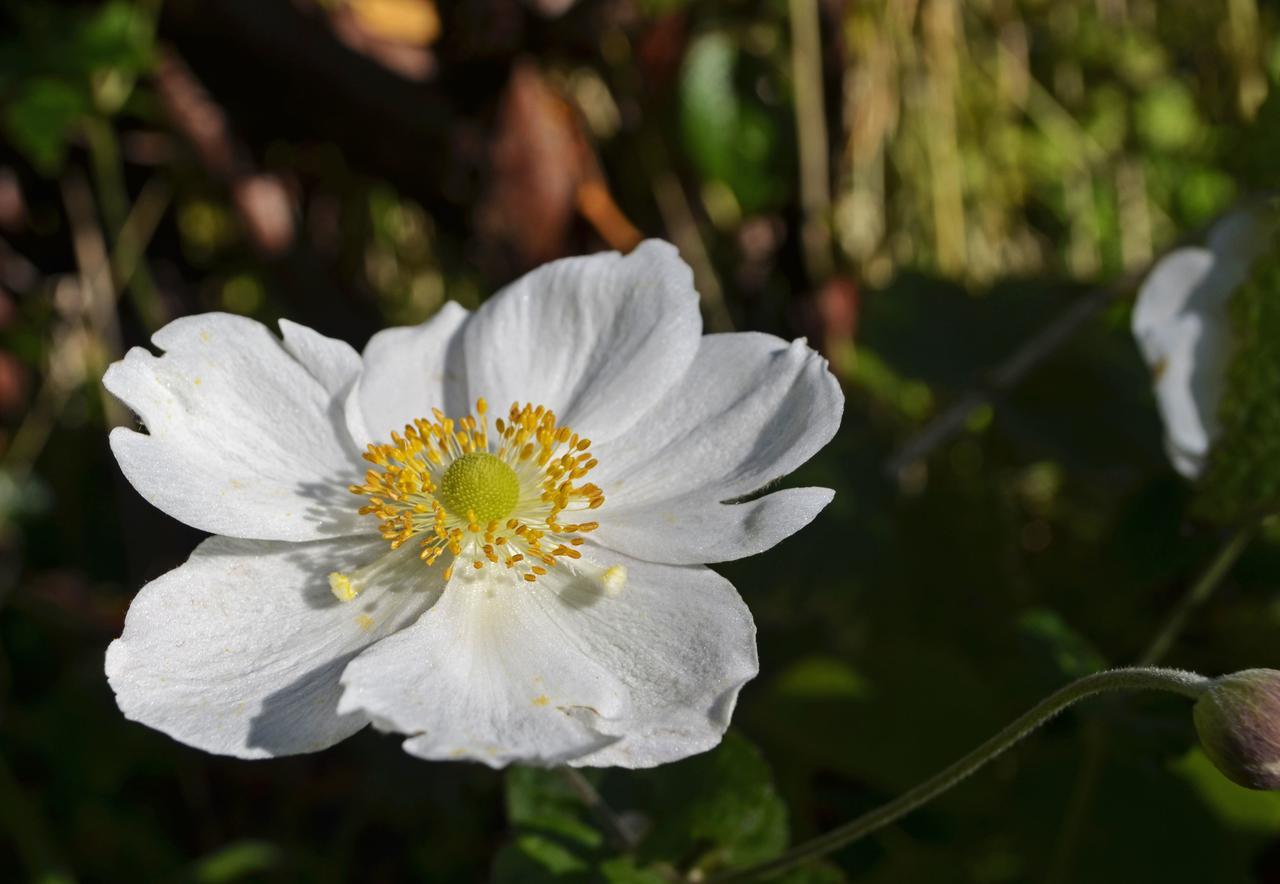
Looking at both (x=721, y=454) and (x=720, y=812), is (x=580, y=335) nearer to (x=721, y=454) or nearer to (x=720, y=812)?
(x=721, y=454)

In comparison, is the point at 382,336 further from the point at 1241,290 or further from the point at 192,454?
the point at 1241,290

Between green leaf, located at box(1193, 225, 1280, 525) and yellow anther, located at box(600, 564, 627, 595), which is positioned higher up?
yellow anther, located at box(600, 564, 627, 595)

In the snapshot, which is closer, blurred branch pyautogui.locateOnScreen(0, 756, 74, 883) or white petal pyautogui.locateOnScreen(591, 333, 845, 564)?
white petal pyautogui.locateOnScreen(591, 333, 845, 564)

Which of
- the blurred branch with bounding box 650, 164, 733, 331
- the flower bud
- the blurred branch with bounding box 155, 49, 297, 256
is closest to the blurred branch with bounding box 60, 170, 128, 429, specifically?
the blurred branch with bounding box 155, 49, 297, 256

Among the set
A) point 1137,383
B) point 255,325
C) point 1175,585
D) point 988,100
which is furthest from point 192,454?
point 988,100

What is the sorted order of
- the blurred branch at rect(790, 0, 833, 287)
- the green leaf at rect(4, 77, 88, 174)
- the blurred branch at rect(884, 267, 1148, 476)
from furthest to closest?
the blurred branch at rect(790, 0, 833, 287) < the green leaf at rect(4, 77, 88, 174) < the blurred branch at rect(884, 267, 1148, 476)

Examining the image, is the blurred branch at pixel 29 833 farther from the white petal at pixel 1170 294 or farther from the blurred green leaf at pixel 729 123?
the white petal at pixel 1170 294

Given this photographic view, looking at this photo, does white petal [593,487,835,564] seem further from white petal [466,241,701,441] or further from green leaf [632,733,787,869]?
green leaf [632,733,787,869]
